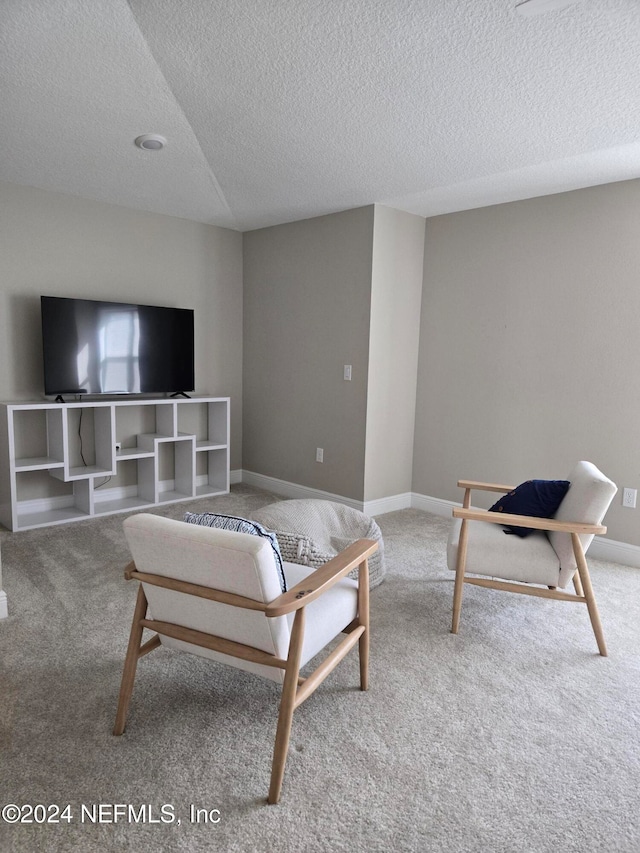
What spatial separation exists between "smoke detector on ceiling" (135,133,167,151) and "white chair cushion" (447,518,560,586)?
2.73 metres

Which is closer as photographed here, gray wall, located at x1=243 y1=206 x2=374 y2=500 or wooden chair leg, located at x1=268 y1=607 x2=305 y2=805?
wooden chair leg, located at x1=268 y1=607 x2=305 y2=805

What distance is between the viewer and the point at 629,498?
139 inches

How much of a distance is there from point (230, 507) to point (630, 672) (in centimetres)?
308

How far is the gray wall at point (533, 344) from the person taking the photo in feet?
11.6

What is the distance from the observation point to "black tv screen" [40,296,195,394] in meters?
4.05

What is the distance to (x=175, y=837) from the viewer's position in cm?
147

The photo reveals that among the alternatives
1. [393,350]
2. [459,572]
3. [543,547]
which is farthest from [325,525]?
[393,350]

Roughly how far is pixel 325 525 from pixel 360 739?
1456 millimetres

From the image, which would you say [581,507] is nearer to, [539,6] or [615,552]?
[615,552]

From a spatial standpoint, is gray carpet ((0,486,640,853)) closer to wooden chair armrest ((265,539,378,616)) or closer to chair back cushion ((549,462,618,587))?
chair back cushion ((549,462,618,587))

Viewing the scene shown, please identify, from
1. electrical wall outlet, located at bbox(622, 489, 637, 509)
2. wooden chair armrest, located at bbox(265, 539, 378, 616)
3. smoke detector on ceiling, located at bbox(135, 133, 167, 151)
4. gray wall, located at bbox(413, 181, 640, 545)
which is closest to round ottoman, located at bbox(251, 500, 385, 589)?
wooden chair armrest, located at bbox(265, 539, 378, 616)

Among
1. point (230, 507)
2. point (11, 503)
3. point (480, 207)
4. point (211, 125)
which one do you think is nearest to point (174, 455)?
point (230, 507)

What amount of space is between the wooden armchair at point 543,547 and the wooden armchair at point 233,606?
891 millimetres

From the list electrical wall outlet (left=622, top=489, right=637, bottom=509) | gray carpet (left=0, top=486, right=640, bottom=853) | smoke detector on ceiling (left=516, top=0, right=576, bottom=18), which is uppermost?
smoke detector on ceiling (left=516, top=0, right=576, bottom=18)
